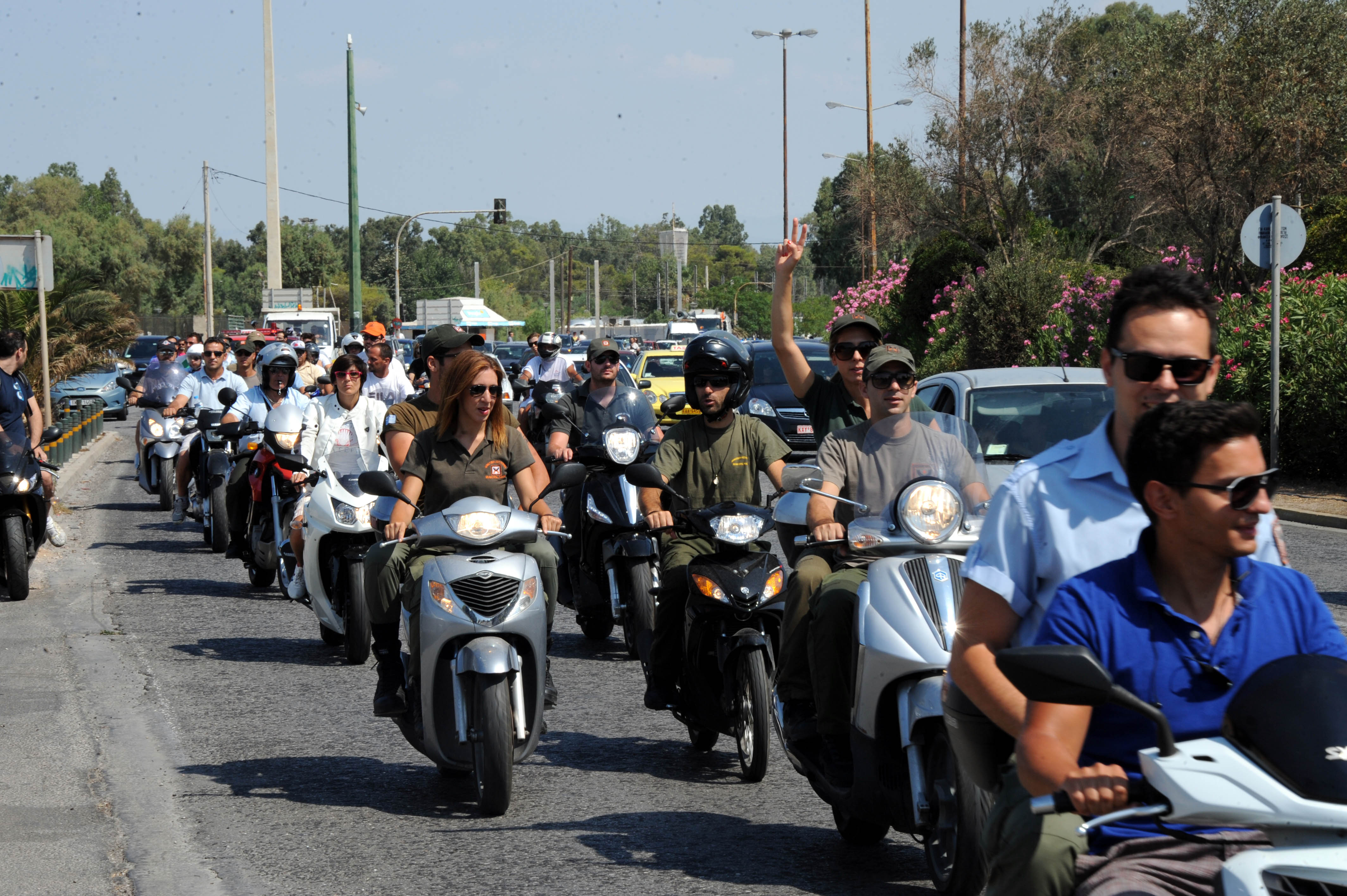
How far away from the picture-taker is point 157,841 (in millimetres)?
5633

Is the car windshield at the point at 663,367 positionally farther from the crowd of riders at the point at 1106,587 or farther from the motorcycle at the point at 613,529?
the crowd of riders at the point at 1106,587

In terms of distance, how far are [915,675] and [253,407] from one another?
9.28 metres

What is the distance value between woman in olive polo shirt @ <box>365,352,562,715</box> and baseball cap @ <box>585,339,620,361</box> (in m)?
3.94

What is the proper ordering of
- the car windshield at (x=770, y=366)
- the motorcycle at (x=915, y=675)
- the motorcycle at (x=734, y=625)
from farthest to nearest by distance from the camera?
the car windshield at (x=770, y=366) < the motorcycle at (x=734, y=625) < the motorcycle at (x=915, y=675)

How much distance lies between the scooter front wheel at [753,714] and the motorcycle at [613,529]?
2.17 meters

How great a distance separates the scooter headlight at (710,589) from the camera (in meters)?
6.21

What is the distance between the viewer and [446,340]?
745 centimetres

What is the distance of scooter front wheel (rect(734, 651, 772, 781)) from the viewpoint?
6113mm

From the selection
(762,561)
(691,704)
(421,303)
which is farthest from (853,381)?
(421,303)

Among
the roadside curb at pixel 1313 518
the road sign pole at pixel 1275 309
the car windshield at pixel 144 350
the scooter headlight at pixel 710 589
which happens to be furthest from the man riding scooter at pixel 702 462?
the car windshield at pixel 144 350

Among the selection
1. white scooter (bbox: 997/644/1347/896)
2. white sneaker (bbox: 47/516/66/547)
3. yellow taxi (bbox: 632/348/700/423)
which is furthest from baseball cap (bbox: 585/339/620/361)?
yellow taxi (bbox: 632/348/700/423)

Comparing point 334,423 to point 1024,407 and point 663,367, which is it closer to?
point 1024,407

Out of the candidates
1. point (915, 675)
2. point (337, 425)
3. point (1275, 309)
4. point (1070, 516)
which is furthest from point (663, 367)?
point (1070, 516)

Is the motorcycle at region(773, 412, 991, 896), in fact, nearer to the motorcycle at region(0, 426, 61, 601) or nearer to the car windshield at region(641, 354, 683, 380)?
the motorcycle at region(0, 426, 61, 601)
